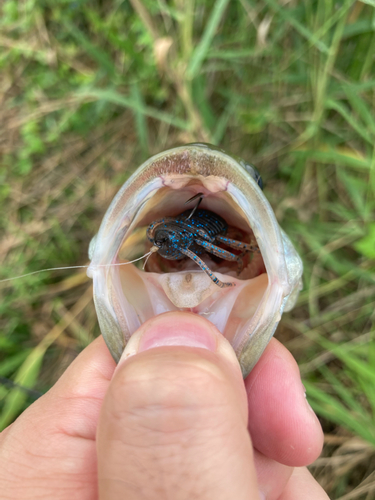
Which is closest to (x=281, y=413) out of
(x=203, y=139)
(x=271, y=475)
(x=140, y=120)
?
(x=271, y=475)

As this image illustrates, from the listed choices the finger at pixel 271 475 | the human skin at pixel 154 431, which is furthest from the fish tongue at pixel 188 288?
the finger at pixel 271 475

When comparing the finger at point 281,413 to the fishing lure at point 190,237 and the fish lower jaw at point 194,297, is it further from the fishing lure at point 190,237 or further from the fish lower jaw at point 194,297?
the fishing lure at point 190,237

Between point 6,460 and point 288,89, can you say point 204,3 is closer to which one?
point 288,89

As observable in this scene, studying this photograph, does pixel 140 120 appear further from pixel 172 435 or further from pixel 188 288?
pixel 172 435

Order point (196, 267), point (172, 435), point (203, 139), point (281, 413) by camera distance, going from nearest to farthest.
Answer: point (172, 435) < point (196, 267) < point (281, 413) < point (203, 139)

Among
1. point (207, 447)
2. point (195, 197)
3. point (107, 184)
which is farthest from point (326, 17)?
point (207, 447)
